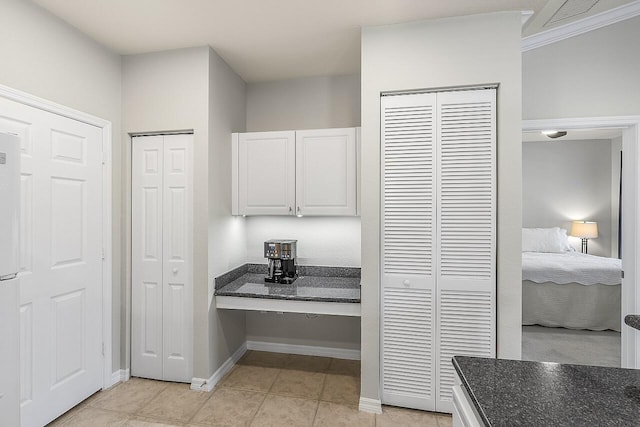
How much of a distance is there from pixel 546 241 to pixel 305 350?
4.34 m

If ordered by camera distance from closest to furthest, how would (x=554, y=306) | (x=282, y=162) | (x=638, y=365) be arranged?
(x=638, y=365), (x=282, y=162), (x=554, y=306)

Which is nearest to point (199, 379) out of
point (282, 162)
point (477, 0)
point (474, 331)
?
point (282, 162)

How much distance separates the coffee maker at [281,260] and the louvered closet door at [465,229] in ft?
4.14

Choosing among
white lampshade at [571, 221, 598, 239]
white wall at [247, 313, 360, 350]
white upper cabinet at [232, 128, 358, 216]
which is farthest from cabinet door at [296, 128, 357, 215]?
white lampshade at [571, 221, 598, 239]

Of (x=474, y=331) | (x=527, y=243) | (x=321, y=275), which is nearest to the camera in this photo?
(x=474, y=331)

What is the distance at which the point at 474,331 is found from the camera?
7.07 feet

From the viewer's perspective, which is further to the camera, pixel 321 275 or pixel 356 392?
pixel 321 275

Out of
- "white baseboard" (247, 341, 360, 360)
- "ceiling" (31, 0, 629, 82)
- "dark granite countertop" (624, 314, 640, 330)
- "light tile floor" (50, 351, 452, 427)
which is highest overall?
"ceiling" (31, 0, 629, 82)

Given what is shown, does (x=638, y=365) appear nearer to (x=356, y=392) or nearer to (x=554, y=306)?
(x=554, y=306)

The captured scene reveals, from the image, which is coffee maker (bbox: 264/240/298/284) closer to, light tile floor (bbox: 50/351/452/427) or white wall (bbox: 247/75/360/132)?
light tile floor (bbox: 50/351/452/427)

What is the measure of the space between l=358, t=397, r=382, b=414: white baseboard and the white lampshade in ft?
16.1

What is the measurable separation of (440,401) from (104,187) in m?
2.89

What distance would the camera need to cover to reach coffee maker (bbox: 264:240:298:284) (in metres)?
2.84

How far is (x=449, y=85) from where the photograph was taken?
2.16 m
